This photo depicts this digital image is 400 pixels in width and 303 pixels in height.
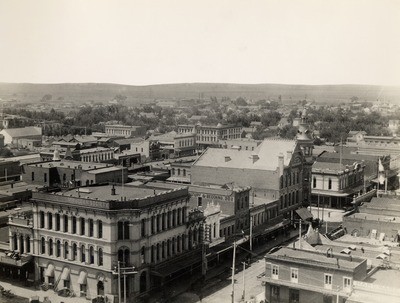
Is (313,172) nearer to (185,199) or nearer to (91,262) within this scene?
(185,199)

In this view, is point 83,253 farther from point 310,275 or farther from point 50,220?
point 310,275

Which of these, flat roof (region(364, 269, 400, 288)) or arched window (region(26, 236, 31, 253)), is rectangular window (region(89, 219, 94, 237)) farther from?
flat roof (region(364, 269, 400, 288))

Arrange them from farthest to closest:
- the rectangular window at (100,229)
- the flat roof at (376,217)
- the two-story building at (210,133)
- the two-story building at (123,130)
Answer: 1. the two-story building at (123,130)
2. the two-story building at (210,133)
3. the flat roof at (376,217)
4. the rectangular window at (100,229)

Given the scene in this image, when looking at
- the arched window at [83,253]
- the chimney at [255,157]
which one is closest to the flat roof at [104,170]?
the chimney at [255,157]

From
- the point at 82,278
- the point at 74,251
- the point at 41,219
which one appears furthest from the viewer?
the point at 41,219

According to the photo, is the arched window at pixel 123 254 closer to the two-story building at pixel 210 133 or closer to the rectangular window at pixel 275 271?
the rectangular window at pixel 275 271

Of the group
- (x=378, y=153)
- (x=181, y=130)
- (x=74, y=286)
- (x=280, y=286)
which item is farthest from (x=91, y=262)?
(x=181, y=130)

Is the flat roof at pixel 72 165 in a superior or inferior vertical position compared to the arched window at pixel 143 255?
superior

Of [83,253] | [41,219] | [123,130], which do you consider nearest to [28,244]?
[41,219]

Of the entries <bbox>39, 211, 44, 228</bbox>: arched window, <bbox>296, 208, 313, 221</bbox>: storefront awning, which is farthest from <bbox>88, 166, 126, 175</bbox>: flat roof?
<bbox>39, 211, 44, 228</bbox>: arched window
